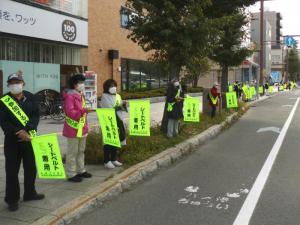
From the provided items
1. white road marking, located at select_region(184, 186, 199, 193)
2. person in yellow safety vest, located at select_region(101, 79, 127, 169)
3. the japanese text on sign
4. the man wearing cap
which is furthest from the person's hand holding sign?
the japanese text on sign

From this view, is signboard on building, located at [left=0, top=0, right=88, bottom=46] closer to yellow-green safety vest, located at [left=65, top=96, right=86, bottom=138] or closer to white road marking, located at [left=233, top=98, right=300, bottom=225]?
white road marking, located at [left=233, top=98, right=300, bottom=225]

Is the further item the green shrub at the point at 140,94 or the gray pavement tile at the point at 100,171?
the green shrub at the point at 140,94

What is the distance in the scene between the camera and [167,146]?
10.4 metres

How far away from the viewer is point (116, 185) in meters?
6.96

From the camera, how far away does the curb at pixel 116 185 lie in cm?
549

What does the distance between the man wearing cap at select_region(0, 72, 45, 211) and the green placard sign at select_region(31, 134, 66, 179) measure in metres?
0.09

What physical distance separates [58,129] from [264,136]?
6.39 metres

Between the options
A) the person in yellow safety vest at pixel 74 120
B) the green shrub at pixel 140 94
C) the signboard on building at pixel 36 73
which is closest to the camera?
the person in yellow safety vest at pixel 74 120

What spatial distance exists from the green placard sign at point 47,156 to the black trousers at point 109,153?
6.94 ft

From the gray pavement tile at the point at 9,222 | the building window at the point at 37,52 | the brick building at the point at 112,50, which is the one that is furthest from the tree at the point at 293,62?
the gray pavement tile at the point at 9,222

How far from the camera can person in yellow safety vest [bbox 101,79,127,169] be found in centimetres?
794

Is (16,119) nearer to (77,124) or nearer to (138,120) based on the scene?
(77,124)

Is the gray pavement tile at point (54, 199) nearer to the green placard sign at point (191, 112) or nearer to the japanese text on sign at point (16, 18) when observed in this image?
the green placard sign at point (191, 112)

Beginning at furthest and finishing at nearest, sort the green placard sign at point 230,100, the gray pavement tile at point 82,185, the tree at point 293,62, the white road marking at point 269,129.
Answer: the tree at point 293,62
the green placard sign at point 230,100
the white road marking at point 269,129
the gray pavement tile at point 82,185
